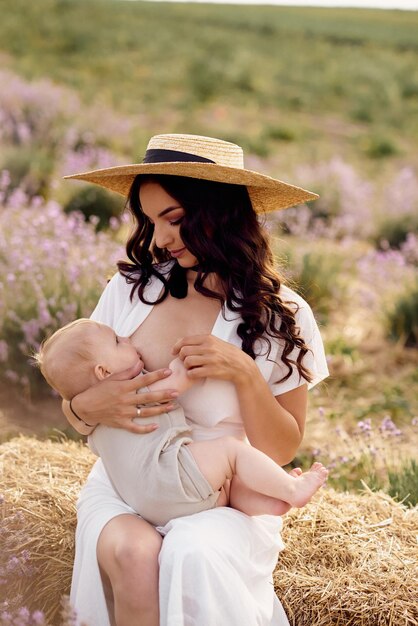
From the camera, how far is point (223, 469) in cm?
248

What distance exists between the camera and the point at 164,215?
2715mm

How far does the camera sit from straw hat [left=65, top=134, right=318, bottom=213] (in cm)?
262

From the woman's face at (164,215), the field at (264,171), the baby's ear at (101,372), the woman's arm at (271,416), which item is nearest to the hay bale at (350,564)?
the field at (264,171)

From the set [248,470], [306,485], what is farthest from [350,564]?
[248,470]

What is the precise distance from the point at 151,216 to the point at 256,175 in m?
0.37

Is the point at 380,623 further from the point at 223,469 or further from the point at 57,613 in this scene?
the point at 57,613

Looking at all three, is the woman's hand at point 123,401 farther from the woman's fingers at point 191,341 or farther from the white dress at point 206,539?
the white dress at point 206,539

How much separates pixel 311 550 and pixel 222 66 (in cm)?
2409

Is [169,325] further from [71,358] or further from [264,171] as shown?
[264,171]

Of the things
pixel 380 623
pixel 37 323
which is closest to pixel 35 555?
pixel 380 623

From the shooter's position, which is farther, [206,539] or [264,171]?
[264,171]

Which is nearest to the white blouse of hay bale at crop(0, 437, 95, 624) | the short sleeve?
the short sleeve

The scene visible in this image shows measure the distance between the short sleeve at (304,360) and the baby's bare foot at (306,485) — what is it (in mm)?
329

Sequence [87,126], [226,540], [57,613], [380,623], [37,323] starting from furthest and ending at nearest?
1. [87,126]
2. [37,323]
3. [57,613]
4. [380,623]
5. [226,540]
